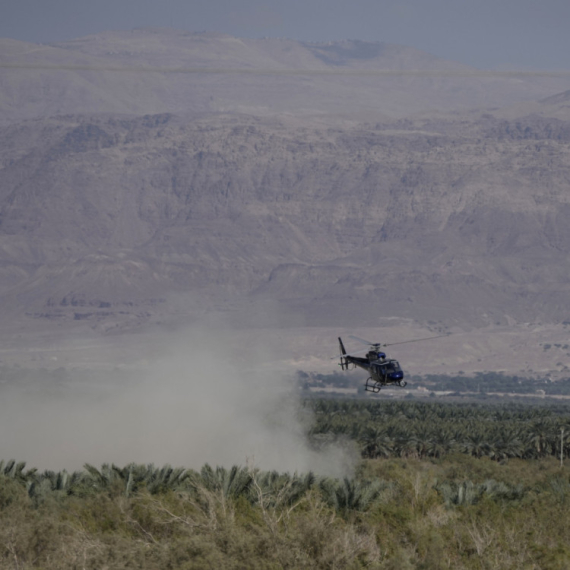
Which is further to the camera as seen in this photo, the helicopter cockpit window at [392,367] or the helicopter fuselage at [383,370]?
the helicopter cockpit window at [392,367]

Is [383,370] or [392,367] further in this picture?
[392,367]

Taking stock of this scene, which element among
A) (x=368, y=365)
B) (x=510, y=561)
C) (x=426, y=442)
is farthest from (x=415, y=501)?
(x=426, y=442)

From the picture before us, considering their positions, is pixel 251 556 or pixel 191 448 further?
pixel 191 448

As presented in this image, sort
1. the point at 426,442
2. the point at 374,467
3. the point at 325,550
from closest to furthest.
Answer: the point at 325,550, the point at 374,467, the point at 426,442

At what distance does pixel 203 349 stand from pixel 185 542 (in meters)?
77.2

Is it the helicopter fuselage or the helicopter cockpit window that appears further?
the helicopter cockpit window

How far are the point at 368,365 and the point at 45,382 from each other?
9138 cm

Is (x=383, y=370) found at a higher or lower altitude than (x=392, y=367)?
lower

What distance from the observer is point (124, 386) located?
11262cm

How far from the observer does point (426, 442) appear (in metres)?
134

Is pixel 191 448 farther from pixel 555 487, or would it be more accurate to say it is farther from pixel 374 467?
pixel 555 487

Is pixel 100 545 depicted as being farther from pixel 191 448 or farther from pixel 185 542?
pixel 191 448

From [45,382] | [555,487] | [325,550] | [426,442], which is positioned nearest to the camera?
[325,550]

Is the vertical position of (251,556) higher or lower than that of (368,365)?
lower
